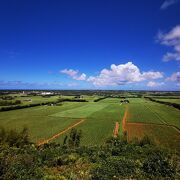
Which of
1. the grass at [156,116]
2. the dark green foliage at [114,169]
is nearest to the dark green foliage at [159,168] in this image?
the dark green foliage at [114,169]

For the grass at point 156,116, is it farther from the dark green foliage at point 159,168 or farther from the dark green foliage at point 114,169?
the dark green foliage at point 114,169

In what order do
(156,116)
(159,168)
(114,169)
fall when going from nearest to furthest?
(159,168), (114,169), (156,116)

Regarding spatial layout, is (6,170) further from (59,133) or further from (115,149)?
(59,133)

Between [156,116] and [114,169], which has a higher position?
[114,169]

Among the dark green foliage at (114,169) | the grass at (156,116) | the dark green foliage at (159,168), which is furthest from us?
the grass at (156,116)

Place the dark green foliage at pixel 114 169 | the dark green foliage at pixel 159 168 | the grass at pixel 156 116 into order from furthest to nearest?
1. the grass at pixel 156 116
2. the dark green foliage at pixel 159 168
3. the dark green foliage at pixel 114 169

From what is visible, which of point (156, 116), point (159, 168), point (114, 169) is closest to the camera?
point (159, 168)

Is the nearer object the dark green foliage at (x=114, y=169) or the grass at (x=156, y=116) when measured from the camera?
the dark green foliage at (x=114, y=169)

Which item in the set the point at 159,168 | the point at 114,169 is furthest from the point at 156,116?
the point at 114,169

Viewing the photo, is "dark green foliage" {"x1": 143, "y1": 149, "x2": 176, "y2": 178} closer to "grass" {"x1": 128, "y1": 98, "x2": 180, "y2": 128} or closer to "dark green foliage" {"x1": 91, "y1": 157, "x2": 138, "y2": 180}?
"dark green foliage" {"x1": 91, "y1": 157, "x2": 138, "y2": 180}

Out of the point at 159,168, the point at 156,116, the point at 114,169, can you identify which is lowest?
the point at 156,116

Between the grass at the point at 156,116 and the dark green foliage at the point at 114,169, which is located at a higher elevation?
the dark green foliage at the point at 114,169

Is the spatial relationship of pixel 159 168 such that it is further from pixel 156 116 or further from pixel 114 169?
pixel 156 116
